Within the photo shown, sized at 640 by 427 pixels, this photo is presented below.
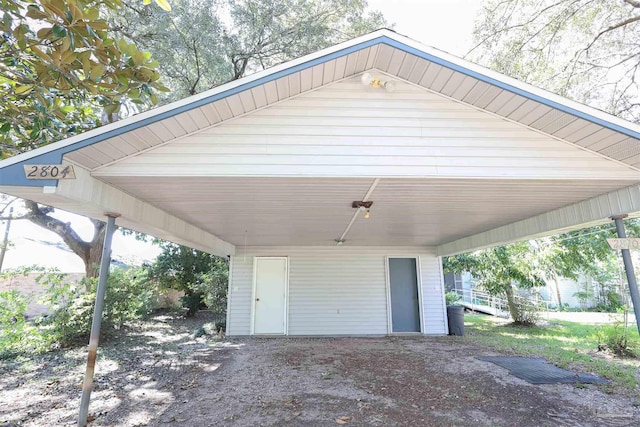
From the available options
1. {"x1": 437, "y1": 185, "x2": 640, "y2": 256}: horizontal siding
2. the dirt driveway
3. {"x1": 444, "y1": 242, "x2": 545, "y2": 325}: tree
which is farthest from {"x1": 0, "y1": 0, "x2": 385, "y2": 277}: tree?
{"x1": 444, "y1": 242, "x2": 545, "y2": 325}: tree

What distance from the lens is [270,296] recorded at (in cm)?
927

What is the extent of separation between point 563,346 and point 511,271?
3.48 meters

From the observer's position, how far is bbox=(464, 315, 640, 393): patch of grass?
537cm

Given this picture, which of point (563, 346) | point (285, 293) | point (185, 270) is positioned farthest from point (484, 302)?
point (185, 270)

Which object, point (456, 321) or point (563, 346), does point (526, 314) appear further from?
point (563, 346)

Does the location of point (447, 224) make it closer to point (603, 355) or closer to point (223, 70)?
point (603, 355)

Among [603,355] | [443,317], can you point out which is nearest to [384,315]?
[443,317]

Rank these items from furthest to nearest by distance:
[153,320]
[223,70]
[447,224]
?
[153,320], [223,70], [447,224]

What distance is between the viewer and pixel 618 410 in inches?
150

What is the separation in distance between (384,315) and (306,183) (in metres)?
6.60

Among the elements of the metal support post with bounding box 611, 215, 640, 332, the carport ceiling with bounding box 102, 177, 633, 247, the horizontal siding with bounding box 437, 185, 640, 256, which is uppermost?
the carport ceiling with bounding box 102, 177, 633, 247

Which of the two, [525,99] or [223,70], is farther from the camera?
[223,70]

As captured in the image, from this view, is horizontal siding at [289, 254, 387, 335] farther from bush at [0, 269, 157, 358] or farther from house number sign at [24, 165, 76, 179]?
house number sign at [24, 165, 76, 179]

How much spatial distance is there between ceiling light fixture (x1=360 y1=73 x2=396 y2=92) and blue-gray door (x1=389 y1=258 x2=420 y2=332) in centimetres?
660
